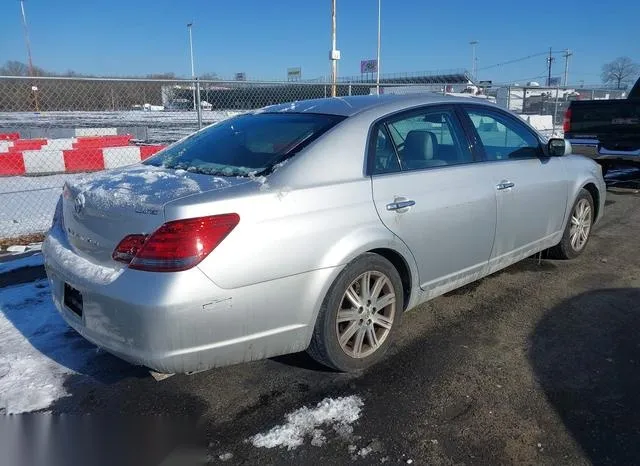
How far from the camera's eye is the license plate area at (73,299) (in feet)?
8.91

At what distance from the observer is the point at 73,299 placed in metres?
2.78

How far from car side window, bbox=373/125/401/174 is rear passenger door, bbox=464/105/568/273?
3.03 ft

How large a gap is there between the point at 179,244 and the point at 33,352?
5.68 feet

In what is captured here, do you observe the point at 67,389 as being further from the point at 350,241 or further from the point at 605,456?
the point at 605,456

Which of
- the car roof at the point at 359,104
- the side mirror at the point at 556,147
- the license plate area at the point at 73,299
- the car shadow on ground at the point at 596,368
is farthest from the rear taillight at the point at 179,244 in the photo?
the side mirror at the point at 556,147

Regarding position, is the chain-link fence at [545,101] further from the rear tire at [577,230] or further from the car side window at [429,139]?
the car side window at [429,139]

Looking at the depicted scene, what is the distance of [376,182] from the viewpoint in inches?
120

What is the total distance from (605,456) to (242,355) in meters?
1.73

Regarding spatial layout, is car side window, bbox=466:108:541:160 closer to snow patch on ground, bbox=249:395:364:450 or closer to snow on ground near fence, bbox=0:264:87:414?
snow patch on ground, bbox=249:395:364:450

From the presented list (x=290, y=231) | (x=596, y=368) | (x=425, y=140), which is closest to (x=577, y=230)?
(x=596, y=368)

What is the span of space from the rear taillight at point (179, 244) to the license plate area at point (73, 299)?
1.66 feet

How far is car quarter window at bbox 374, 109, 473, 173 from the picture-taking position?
329 cm

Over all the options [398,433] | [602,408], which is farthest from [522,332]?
[398,433]

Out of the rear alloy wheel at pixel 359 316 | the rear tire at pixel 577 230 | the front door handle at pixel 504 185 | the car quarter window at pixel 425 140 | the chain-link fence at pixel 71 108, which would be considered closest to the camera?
the rear alloy wheel at pixel 359 316
